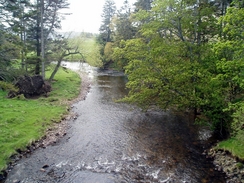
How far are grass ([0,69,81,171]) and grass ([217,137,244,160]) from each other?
41.5 ft

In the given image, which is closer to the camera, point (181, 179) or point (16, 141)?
point (181, 179)

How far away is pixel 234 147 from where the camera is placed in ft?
39.5

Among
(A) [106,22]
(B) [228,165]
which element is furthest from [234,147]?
(A) [106,22]

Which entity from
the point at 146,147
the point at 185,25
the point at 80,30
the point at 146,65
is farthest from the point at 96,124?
the point at 80,30

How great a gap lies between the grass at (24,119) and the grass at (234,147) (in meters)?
12.7

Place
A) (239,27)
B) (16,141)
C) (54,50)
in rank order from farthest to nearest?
(54,50)
(16,141)
(239,27)

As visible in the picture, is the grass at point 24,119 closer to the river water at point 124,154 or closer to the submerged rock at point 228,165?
the river water at point 124,154

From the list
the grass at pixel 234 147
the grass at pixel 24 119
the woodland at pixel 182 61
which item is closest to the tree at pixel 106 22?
the grass at pixel 24 119

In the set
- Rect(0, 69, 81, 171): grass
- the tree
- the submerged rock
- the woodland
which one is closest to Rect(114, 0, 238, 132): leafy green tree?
the woodland

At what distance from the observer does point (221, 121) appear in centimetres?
1414

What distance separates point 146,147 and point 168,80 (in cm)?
656

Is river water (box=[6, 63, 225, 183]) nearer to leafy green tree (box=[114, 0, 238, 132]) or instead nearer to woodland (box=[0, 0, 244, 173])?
woodland (box=[0, 0, 244, 173])

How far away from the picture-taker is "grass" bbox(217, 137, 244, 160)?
11.4m

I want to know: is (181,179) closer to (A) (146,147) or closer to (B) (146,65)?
(A) (146,147)
